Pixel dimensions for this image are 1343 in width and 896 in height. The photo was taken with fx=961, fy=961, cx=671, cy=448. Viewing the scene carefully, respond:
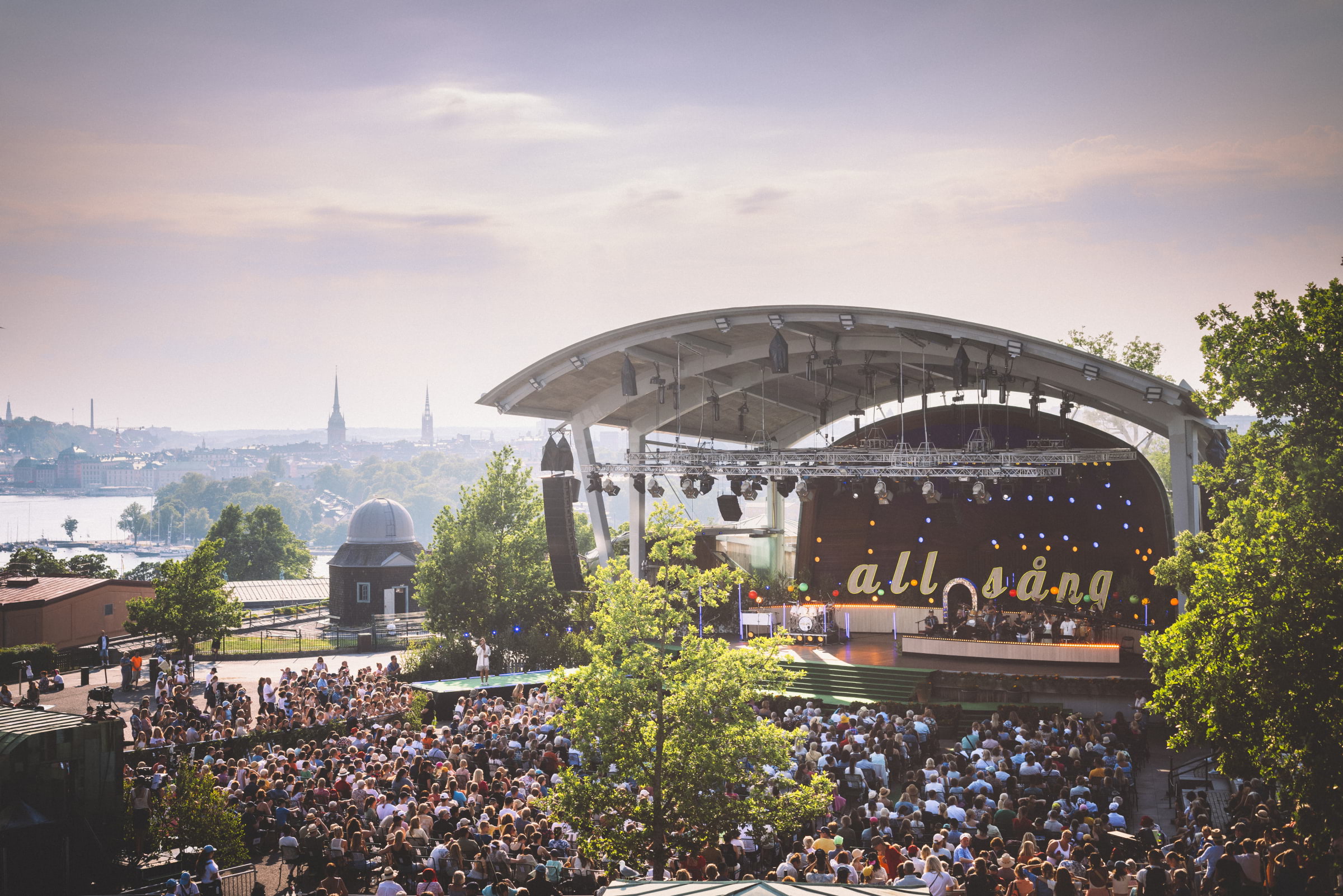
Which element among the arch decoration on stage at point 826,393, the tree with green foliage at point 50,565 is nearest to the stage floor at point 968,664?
the arch decoration on stage at point 826,393

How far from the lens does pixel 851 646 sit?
2878 centimetres

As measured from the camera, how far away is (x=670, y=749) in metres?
11.6

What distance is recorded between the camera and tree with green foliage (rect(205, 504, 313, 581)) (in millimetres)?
73312

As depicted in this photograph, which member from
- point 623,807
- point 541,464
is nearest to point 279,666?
point 541,464

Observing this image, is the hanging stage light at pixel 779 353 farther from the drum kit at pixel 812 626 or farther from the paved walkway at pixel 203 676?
the paved walkway at pixel 203 676

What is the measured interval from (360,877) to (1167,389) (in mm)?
19010

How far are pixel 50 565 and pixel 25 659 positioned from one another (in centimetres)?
2417

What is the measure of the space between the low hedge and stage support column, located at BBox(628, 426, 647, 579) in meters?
17.7

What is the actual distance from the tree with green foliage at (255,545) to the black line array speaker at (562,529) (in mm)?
50786

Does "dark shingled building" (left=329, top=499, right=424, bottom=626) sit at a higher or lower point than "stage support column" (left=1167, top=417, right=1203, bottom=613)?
lower

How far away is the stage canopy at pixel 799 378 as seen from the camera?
74.0 ft

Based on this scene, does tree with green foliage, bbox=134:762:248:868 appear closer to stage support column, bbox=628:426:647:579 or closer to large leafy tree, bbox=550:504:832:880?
large leafy tree, bbox=550:504:832:880

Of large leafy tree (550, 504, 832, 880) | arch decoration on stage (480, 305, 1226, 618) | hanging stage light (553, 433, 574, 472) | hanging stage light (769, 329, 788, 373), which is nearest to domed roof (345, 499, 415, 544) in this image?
arch decoration on stage (480, 305, 1226, 618)

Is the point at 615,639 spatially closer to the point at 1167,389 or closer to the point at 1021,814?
the point at 1021,814
